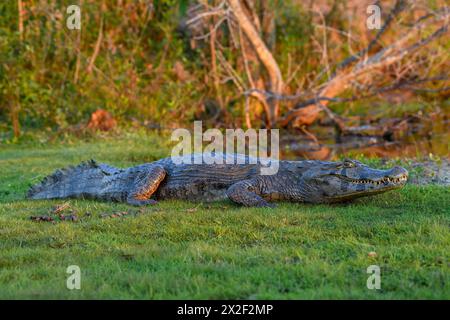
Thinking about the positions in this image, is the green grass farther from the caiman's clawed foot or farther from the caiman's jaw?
the caiman's jaw

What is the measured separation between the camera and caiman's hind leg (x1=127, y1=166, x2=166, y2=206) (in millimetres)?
6852

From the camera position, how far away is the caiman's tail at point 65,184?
291 inches

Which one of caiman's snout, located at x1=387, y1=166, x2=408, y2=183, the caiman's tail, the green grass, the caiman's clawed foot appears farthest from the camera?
the caiman's tail

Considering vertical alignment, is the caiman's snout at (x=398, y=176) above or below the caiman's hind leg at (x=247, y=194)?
above

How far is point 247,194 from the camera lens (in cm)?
653

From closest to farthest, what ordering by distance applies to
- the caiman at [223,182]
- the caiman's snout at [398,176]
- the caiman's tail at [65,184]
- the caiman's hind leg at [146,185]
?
the caiman's snout at [398,176] → the caiman at [223,182] → the caiman's hind leg at [146,185] → the caiman's tail at [65,184]

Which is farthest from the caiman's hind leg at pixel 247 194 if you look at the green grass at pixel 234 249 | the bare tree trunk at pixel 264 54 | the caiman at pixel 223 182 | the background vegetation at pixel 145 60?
the bare tree trunk at pixel 264 54

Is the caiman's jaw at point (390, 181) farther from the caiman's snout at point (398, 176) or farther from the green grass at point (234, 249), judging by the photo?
the green grass at point (234, 249)

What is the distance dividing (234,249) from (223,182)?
210 centimetres

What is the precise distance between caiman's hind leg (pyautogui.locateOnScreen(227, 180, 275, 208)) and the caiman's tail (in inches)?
68.2

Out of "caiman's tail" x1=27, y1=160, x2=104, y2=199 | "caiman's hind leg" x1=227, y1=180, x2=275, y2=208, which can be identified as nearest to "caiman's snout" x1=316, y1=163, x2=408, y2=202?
"caiman's hind leg" x1=227, y1=180, x2=275, y2=208

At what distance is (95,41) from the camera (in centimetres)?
1652

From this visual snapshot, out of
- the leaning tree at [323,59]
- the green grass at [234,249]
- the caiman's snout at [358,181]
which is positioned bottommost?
the green grass at [234,249]
